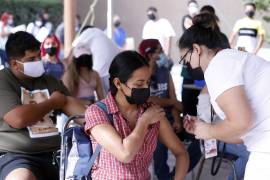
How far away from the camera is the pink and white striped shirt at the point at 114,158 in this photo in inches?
89.1

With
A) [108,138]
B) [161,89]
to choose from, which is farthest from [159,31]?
[108,138]

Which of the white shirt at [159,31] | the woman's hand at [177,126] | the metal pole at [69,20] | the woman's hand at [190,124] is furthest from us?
the white shirt at [159,31]

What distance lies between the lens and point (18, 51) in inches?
117

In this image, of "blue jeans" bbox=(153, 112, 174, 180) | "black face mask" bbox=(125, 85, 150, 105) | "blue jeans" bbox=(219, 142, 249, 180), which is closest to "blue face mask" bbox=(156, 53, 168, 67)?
"blue jeans" bbox=(153, 112, 174, 180)

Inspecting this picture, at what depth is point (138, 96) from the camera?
91.1 inches

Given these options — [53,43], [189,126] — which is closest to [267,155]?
[189,126]

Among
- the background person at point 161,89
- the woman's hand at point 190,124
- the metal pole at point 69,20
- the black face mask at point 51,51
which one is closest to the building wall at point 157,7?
the metal pole at point 69,20

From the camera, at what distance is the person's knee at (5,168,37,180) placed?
8.58ft

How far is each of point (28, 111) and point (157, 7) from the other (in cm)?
1201

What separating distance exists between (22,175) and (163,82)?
205 cm

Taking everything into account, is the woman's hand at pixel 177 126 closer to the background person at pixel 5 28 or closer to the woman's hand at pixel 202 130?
the woman's hand at pixel 202 130

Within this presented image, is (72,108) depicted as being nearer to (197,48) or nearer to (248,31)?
(197,48)

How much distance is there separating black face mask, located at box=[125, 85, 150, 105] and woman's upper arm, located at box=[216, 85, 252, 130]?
19.1 inches

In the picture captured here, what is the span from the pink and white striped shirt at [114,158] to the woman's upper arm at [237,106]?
21.3 inches
